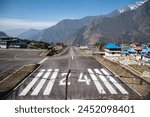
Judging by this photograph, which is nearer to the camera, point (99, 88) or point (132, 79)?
point (99, 88)

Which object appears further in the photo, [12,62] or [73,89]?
[12,62]

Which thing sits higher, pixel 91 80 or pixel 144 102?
pixel 144 102

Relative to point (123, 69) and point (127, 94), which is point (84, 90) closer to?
point (127, 94)

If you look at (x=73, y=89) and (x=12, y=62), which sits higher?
(x=12, y=62)

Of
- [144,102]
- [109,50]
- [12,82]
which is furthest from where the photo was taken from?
[109,50]

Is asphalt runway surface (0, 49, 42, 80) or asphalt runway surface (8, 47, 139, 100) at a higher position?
asphalt runway surface (0, 49, 42, 80)

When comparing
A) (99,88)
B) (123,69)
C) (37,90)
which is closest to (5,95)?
(37,90)

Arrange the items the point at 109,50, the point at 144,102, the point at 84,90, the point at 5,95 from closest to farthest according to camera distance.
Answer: the point at 144,102 < the point at 5,95 < the point at 84,90 < the point at 109,50

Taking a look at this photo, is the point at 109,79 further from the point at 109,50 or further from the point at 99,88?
the point at 109,50

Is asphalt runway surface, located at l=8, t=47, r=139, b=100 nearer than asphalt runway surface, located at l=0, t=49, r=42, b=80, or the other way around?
asphalt runway surface, located at l=8, t=47, r=139, b=100

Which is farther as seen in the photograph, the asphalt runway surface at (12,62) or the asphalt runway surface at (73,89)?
the asphalt runway surface at (12,62)

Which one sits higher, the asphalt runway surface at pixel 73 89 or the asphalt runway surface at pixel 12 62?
the asphalt runway surface at pixel 12 62
